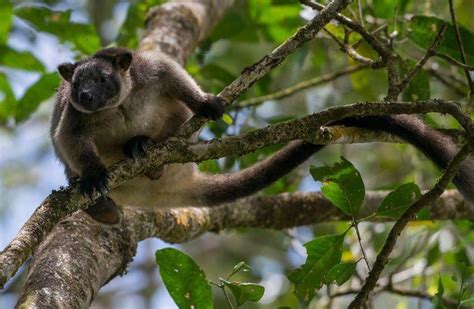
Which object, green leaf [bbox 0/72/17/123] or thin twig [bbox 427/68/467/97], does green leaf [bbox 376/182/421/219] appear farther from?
green leaf [bbox 0/72/17/123]

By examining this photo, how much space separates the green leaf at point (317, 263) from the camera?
3424 mm

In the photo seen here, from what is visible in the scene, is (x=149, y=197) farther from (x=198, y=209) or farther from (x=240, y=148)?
(x=240, y=148)

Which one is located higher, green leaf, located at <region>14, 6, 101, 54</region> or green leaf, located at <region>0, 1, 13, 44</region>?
green leaf, located at <region>0, 1, 13, 44</region>

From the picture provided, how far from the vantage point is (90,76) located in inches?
171

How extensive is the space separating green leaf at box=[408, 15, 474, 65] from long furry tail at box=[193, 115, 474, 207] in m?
0.58

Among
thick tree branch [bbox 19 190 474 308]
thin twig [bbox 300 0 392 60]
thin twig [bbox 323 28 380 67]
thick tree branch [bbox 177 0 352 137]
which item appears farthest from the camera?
thin twig [bbox 323 28 380 67]

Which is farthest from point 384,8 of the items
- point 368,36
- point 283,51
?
point 283,51

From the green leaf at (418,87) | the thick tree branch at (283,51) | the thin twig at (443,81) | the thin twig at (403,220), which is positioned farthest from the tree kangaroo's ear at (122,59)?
the thin twig at (443,81)

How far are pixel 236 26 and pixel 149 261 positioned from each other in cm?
417

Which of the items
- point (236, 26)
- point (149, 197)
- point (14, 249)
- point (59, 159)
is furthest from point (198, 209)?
point (14, 249)

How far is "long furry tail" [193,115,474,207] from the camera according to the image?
3691 mm

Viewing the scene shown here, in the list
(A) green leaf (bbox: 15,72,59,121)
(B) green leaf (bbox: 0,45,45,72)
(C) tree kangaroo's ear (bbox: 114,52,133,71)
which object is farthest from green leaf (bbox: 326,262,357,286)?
(B) green leaf (bbox: 0,45,45,72)

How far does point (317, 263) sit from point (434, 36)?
160cm

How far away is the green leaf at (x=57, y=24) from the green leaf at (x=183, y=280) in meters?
2.58
